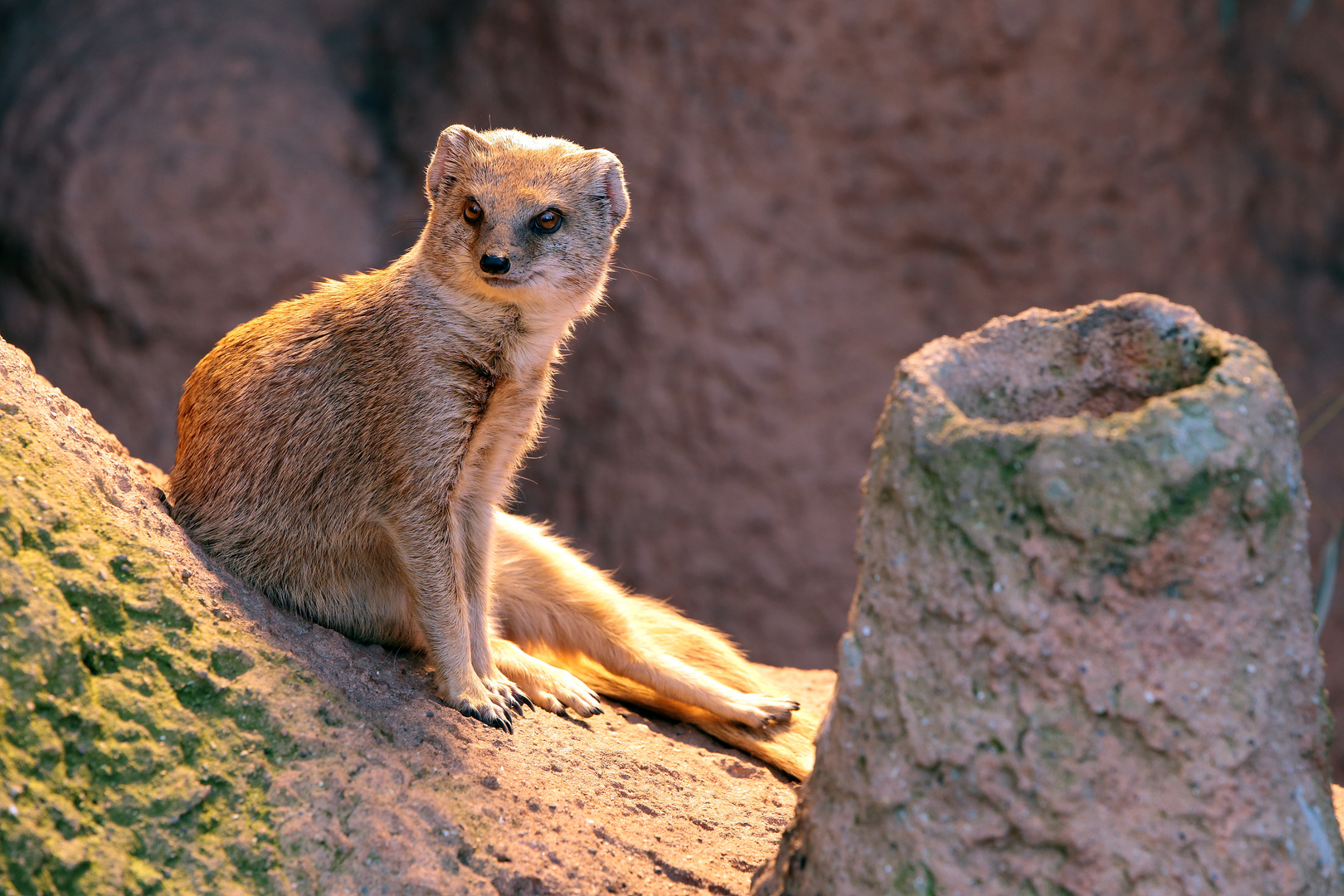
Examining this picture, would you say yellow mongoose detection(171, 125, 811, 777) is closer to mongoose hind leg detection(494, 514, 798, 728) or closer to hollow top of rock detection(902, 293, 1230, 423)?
mongoose hind leg detection(494, 514, 798, 728)

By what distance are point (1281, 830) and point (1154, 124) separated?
4.05 m

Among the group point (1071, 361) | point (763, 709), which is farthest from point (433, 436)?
point (1071, 361)

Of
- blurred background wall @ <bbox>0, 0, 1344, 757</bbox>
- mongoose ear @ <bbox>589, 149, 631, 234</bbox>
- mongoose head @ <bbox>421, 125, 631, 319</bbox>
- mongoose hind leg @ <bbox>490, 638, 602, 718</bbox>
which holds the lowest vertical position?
mongoose hind leg @ <bbox>490, 638, 602, 718</bbox>

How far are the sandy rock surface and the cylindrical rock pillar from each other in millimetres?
629

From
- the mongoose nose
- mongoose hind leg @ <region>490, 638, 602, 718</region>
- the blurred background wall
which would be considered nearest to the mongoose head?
the mongoose nose

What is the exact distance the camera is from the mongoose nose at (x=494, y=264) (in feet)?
8.37

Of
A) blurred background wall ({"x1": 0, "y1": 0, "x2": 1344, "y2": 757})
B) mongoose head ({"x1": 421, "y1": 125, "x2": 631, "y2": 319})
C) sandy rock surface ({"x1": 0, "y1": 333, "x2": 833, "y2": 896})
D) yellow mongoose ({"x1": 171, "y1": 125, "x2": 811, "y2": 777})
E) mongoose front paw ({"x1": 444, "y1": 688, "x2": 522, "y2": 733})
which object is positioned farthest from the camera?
blurred background wall ({"x1": 0, "y1": 0, "x2": 1344, "y2": 757})

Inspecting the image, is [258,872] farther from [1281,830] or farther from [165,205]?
[165,205]

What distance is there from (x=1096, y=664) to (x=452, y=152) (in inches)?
78.6

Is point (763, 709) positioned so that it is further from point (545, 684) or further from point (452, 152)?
point (452, 152)

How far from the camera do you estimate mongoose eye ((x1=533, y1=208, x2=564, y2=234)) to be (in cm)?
274

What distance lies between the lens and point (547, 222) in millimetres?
2764

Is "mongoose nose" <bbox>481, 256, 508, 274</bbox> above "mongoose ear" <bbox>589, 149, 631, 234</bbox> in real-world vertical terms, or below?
below

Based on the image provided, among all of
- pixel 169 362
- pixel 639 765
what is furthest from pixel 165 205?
pixel 639 765
